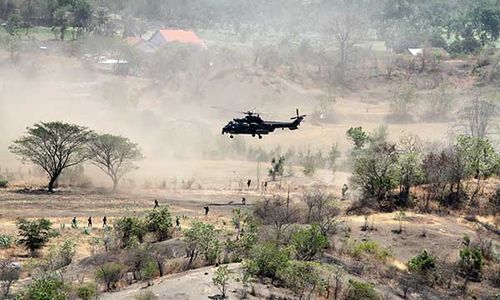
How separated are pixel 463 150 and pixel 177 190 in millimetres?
25215

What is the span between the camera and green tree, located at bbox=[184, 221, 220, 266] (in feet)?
121

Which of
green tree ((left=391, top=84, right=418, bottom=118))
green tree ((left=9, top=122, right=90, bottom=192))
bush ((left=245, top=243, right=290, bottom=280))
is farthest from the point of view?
green tree ((left=391, top=84, right=418, bottom=118))

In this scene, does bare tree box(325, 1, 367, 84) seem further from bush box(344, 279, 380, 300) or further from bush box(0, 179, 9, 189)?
bush box(344, 279, 380, 300)

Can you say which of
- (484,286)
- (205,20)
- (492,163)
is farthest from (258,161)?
(205,20)

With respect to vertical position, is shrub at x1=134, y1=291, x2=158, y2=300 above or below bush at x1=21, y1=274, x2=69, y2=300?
below

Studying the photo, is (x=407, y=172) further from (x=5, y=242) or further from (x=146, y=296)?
(x=5, y=242)

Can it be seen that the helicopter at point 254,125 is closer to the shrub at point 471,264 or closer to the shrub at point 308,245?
the shrub at point 308,245

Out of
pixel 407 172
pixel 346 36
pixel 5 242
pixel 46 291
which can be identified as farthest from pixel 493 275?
pixel 346 36

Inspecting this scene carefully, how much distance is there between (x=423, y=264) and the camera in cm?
3984

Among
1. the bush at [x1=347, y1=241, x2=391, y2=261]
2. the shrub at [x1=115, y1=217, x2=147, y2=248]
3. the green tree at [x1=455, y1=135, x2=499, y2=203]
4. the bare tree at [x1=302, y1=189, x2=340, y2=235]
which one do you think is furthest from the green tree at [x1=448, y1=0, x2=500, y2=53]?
the shrub at [x1=115, y1=217, x2=147, y2=248]

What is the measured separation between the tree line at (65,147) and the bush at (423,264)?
3078 centimetres

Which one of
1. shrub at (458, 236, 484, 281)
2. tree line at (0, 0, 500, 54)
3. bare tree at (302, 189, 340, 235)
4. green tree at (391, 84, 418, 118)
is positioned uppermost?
tree line at (0, 0, 500, 54)

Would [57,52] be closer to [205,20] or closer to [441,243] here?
[205,20]

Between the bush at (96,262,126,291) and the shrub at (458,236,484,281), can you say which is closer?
the bush at (96,262,126,291)
